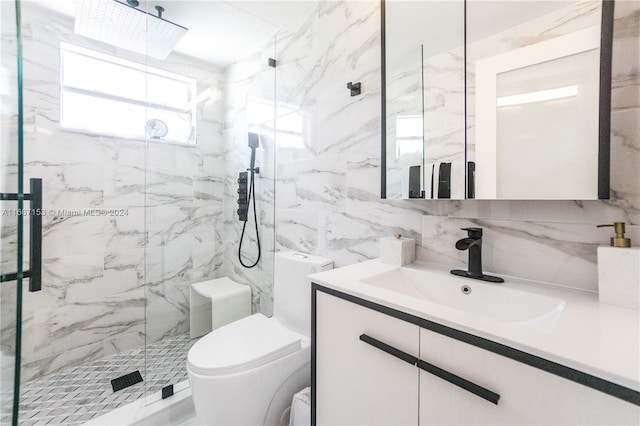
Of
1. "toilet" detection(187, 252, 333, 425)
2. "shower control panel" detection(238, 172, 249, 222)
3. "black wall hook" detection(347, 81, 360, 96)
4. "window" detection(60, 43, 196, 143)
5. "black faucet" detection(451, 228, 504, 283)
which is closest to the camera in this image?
"black faucet" detection(451, 228, 504, 283)

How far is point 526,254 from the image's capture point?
3.23 ft

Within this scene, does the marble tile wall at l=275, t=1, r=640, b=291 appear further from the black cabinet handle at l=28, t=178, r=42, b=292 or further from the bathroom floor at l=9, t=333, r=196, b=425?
the black cabinet handle at l=28, t=178, r=42, b=292

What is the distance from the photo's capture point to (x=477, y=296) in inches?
38.7

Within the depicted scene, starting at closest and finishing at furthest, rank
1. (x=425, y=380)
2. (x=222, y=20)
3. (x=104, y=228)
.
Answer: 1. (x=425, y=380)
2. (x=222, y=20)
3. (x=104, y=228)

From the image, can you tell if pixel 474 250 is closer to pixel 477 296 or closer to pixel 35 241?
pixel 477 296

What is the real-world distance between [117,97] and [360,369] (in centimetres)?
234

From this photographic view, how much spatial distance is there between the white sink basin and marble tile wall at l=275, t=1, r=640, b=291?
0.45ft

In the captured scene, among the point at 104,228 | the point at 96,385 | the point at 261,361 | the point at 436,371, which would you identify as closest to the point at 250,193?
the point at 104,228

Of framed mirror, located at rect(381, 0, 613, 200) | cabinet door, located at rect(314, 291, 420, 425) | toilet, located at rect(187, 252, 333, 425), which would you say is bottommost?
toilet, located at rect(187, 252, 333, 425)

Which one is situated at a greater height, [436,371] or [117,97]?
[117,97]

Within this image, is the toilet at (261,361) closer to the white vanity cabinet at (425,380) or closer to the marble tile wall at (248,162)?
the white vanity cabinet at (425,380)

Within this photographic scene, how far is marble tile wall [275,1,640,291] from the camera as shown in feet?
2.68

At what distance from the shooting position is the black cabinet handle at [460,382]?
60cm

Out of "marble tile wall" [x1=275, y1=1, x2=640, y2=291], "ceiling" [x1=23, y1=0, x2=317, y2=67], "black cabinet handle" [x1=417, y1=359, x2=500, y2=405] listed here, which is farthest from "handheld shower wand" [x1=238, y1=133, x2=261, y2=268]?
"black cabinet handle" [x1=417, y1=359, x2=500, y2=405]
